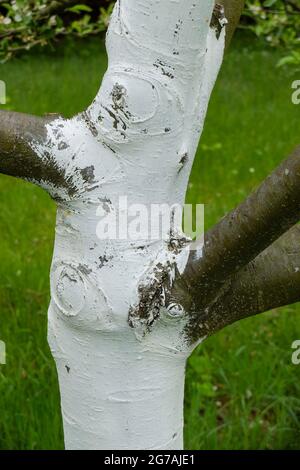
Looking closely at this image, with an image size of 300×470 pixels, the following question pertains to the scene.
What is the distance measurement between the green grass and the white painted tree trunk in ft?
3.09

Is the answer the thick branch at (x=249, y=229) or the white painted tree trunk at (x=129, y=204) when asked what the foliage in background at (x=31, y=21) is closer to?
the white painted tree trunk at (x=129, y=204)

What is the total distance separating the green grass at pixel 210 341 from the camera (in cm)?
190

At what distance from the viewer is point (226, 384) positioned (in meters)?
2.11

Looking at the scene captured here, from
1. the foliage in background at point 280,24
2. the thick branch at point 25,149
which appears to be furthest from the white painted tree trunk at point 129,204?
the foliage in background at point 280,24

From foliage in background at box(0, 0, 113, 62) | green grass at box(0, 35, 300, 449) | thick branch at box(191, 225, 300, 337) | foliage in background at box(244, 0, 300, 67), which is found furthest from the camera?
green grass at box(0, 35, 300, 449)

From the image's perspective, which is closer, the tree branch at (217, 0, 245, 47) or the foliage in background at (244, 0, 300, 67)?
the tree branch at (217, 0, 245, 47)

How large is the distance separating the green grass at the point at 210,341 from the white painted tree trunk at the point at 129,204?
94 centimetres

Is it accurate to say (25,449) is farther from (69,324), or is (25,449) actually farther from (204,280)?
(204,280)

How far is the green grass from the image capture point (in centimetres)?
190

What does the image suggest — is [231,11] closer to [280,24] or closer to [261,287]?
[261,287]

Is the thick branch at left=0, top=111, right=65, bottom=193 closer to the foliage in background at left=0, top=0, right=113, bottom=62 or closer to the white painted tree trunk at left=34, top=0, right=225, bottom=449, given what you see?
the white painted tree trunk at left=34, top=0, right=225, bottom=449

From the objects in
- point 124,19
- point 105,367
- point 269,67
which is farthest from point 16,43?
point 269,67

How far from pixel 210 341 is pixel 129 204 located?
1.45 meters

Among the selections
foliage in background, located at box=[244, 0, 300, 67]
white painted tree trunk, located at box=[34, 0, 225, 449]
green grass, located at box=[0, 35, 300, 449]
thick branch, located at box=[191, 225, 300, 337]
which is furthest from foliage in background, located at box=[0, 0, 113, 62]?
thick branch, located at box=[191, 225, 300, 337]
